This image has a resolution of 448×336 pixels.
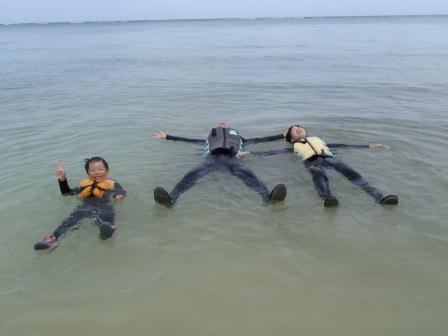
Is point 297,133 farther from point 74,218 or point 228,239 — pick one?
point 74,218

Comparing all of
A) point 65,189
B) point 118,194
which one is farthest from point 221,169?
point 65,189

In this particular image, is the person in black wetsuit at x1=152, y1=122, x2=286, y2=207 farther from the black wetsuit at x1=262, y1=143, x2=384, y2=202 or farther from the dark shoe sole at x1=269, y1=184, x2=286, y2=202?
the black wetsuit at x1=262, y1=143, x2=384, y2=202

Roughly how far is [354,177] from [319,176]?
0.67 metres

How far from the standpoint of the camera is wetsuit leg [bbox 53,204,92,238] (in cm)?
634

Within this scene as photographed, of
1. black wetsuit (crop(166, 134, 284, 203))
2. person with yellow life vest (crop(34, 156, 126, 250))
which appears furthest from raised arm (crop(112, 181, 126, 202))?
black wetsuit (crop(166, 134, 284, 203))

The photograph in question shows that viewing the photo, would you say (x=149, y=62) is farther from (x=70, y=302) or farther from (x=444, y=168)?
(x=70, y=302)

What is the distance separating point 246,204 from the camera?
24.2ft

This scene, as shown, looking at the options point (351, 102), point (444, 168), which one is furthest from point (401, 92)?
point (444, 168)

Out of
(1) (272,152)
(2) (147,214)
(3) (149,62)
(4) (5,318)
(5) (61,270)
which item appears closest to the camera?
(4) (5,318)

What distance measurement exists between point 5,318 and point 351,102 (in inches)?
534

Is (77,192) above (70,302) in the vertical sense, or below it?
above

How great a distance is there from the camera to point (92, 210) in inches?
270

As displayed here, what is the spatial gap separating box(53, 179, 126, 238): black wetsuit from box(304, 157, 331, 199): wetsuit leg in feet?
11.6

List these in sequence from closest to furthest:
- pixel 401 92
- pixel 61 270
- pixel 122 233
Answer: pixel 61 270
pixel 122 233
pixel 401 92
